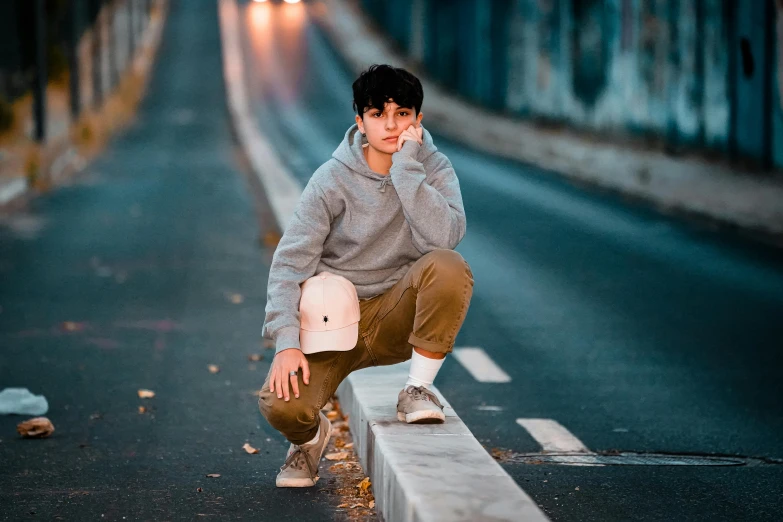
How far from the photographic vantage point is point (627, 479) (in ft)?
16.8

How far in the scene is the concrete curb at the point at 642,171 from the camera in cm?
1402

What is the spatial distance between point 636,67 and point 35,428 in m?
19.5

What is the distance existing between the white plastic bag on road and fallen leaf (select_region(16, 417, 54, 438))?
0.47 metres

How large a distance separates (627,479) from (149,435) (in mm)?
2206

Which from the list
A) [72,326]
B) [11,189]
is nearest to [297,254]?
[72,326]

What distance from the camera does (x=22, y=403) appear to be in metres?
6.46

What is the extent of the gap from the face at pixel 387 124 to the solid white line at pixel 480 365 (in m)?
2.68

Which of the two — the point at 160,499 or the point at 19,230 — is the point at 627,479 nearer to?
the point at 160,499

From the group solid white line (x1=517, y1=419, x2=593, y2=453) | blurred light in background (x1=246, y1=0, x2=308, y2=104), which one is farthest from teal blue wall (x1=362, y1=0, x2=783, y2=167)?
blurred light in background (x1=246, y1=0, x2=308, y2=104)

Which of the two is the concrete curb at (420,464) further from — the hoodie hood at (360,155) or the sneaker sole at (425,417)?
the hoodie hood at (360,155)

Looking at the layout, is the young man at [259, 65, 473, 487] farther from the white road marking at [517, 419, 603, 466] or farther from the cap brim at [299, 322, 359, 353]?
the white road marking at [517, 419, 603, 466]

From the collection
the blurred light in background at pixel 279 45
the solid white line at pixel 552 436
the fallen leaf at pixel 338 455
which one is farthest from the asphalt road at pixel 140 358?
the blurred light in background at pixel 279 45

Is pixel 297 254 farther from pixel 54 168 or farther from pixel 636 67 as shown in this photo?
pixel 636 67

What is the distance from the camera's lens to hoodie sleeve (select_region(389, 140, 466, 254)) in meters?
4.73
